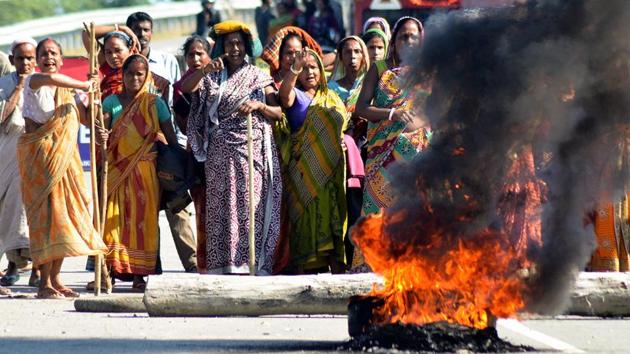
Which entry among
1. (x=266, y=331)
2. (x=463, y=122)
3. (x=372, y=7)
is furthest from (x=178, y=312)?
(x=372, y=7)

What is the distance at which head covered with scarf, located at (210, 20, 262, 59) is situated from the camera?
41.4 feet

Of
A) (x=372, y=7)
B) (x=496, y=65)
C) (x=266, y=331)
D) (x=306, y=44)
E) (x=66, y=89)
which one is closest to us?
(x=496, y=65)

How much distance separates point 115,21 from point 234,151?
21.9 metres

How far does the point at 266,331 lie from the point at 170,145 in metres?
3.29

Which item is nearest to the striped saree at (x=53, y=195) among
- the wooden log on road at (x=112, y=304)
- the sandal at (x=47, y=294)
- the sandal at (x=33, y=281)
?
the sandal at (x=47, y=294)

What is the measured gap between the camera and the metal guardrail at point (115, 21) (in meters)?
35.2

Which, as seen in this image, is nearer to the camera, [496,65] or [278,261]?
[496,65]

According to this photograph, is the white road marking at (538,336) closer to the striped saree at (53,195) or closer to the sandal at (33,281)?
the striped saree at (53,195)

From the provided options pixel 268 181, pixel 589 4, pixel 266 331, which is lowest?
pixel 266 331

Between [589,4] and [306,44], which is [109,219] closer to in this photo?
[306,44]

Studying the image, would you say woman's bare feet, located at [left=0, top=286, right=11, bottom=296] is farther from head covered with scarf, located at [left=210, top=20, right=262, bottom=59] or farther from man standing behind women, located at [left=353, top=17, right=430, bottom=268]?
man standing behind women, located at [left=353, top=17, right=430, bottom=268]

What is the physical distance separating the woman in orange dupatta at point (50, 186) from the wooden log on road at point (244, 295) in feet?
7.00

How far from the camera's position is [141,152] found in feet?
41.7

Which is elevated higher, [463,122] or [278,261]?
[463,122]
